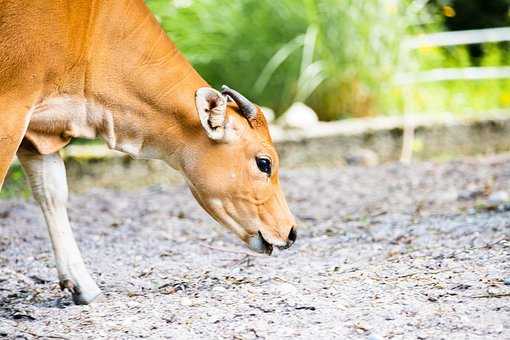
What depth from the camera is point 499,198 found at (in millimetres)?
6828

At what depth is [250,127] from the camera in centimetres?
489

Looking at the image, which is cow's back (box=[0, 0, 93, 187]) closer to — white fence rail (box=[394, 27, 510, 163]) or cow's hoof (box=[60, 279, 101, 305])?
cow's hoof (box=[60, 279, 101, 305])

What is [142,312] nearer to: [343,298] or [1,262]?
[343,298]

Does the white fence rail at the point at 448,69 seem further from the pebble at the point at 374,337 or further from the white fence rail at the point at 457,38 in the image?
the pebble at the point at 374,337

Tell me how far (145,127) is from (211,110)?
349 mm

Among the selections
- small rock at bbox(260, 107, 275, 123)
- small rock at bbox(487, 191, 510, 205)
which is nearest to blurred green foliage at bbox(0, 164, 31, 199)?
small rock at bbox(260, 107, 275, 123)

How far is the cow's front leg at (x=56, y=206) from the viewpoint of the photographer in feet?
15.9

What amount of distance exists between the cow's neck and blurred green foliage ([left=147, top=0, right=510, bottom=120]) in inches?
192

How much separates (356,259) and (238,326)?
1.37m

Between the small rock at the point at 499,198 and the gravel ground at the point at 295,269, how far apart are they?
0.05ft

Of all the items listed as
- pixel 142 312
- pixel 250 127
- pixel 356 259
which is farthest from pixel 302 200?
pixel 142 312

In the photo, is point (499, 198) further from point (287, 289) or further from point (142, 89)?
point (142, 89)

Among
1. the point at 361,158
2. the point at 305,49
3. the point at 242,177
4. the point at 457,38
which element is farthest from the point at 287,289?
the point at 457,38

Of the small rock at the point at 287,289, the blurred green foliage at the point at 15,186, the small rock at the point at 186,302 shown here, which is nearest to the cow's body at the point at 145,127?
the small rock at the point at 287,289
